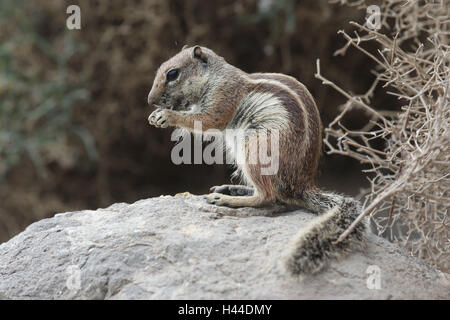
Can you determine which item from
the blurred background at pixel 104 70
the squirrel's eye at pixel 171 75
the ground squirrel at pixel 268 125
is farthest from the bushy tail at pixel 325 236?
the blurred background at pixel 104 70

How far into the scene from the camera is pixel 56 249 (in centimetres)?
272

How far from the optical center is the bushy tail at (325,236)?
233cm

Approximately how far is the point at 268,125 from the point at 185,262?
802 mm

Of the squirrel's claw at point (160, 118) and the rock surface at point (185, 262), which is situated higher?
the squirrel's claw at point (160, 118)

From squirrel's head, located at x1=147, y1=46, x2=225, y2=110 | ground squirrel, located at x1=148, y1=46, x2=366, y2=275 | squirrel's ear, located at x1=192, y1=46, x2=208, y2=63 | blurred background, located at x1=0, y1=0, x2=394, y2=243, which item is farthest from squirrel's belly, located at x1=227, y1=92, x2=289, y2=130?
blurred background, located at x1=0, y1=0, x2=394, y2=243

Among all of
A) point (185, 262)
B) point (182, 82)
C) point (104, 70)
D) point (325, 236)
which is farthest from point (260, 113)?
point (104, 70)

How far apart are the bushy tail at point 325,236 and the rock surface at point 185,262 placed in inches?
1.9

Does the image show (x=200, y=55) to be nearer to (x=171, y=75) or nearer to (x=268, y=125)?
(x=171, y=75)

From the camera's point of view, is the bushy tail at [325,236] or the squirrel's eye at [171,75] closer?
the bushy tail at [325,236]

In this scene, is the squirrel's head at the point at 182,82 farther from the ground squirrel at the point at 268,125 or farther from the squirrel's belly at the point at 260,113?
the squirrel's belly at the point at 260,113

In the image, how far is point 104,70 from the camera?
6.05 meters
